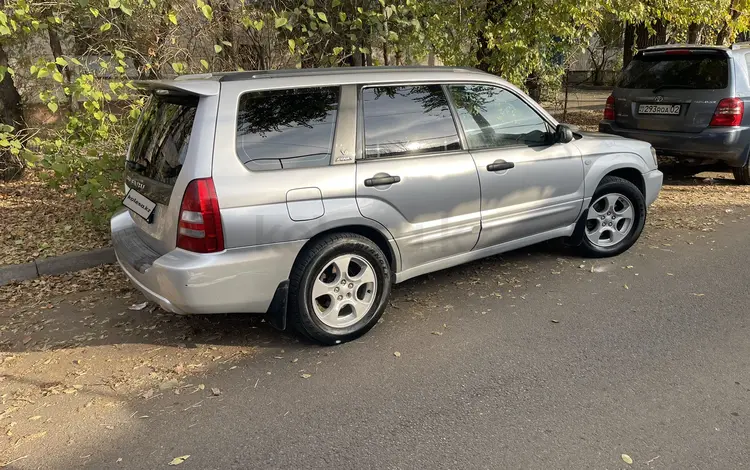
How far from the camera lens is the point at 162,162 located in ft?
12.0

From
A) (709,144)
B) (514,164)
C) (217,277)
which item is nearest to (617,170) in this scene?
(514,164)

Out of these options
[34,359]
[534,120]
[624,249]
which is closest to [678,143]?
[624,249]

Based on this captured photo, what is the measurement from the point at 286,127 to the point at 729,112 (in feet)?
20.4

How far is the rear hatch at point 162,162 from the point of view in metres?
3.46

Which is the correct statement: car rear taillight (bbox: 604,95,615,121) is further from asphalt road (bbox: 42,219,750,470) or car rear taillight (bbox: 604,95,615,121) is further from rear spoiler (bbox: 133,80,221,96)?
rear spoiler (bbox: 133,80,221,96)

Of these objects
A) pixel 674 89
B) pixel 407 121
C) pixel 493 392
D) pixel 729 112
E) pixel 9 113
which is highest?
pixel 9 113

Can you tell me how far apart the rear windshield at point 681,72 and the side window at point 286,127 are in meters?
5.76

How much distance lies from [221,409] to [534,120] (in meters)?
3.27

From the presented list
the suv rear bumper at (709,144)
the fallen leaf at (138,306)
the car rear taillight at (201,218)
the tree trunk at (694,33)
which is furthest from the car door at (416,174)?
the tree trunk at (694,33)

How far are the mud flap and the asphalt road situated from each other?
0.89ft

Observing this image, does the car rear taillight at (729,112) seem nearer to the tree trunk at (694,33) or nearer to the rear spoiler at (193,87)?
the rear spoiler at (193,87)

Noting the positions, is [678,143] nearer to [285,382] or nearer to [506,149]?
[506,149]

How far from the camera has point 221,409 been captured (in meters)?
3.23

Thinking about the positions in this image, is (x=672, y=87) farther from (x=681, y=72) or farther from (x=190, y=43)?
(x=190, y=43)
